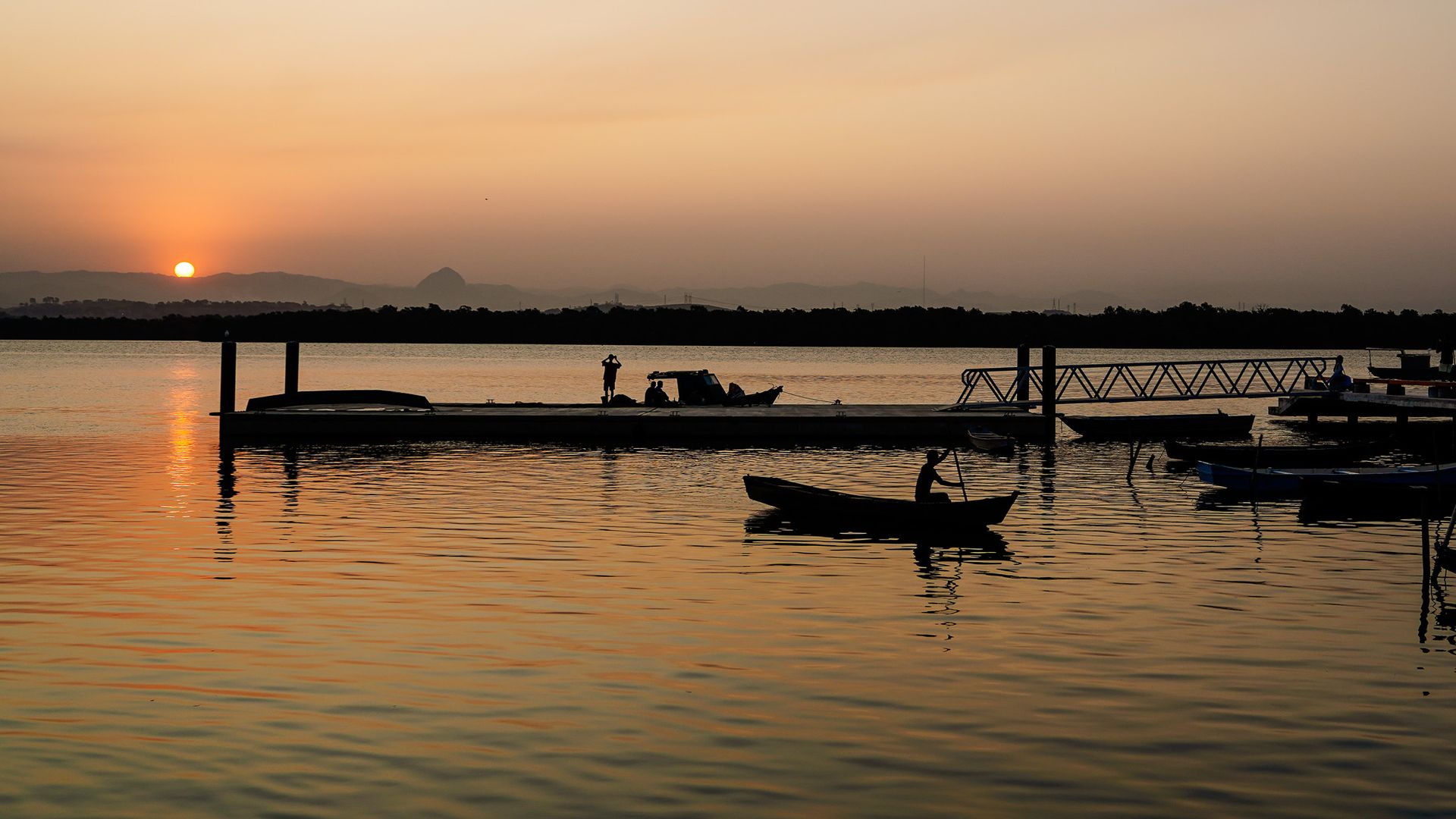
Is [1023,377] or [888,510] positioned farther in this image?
[1023,377]

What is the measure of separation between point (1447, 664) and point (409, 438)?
4136 centimetres

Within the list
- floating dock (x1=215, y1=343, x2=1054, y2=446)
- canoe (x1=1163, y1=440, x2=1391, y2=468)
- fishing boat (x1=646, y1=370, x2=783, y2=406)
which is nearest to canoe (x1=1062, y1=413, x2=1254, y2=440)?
floating dock (x1=215, y1=343, x2=1054, y2=446)

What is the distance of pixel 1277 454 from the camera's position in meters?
41.8

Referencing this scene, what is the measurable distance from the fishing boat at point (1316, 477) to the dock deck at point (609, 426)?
14.6 m

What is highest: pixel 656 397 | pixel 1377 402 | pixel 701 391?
pixel 1377 402

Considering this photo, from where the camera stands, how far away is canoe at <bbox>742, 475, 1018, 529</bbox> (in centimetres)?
2789

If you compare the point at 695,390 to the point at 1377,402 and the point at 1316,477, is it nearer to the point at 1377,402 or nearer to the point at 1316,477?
the point at 1377,402

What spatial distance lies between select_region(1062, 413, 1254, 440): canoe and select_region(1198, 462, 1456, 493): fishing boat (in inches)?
658

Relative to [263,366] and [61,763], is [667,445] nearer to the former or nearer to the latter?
[61,763]

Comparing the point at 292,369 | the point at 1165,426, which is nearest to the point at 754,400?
the point at 1165,426

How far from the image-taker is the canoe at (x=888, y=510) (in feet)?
91.5

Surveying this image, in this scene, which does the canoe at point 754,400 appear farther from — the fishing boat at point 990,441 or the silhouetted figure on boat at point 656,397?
the fishing boat at point 990,441

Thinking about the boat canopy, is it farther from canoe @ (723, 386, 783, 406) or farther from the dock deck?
the dock deck

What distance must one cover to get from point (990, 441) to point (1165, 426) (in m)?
10.3
